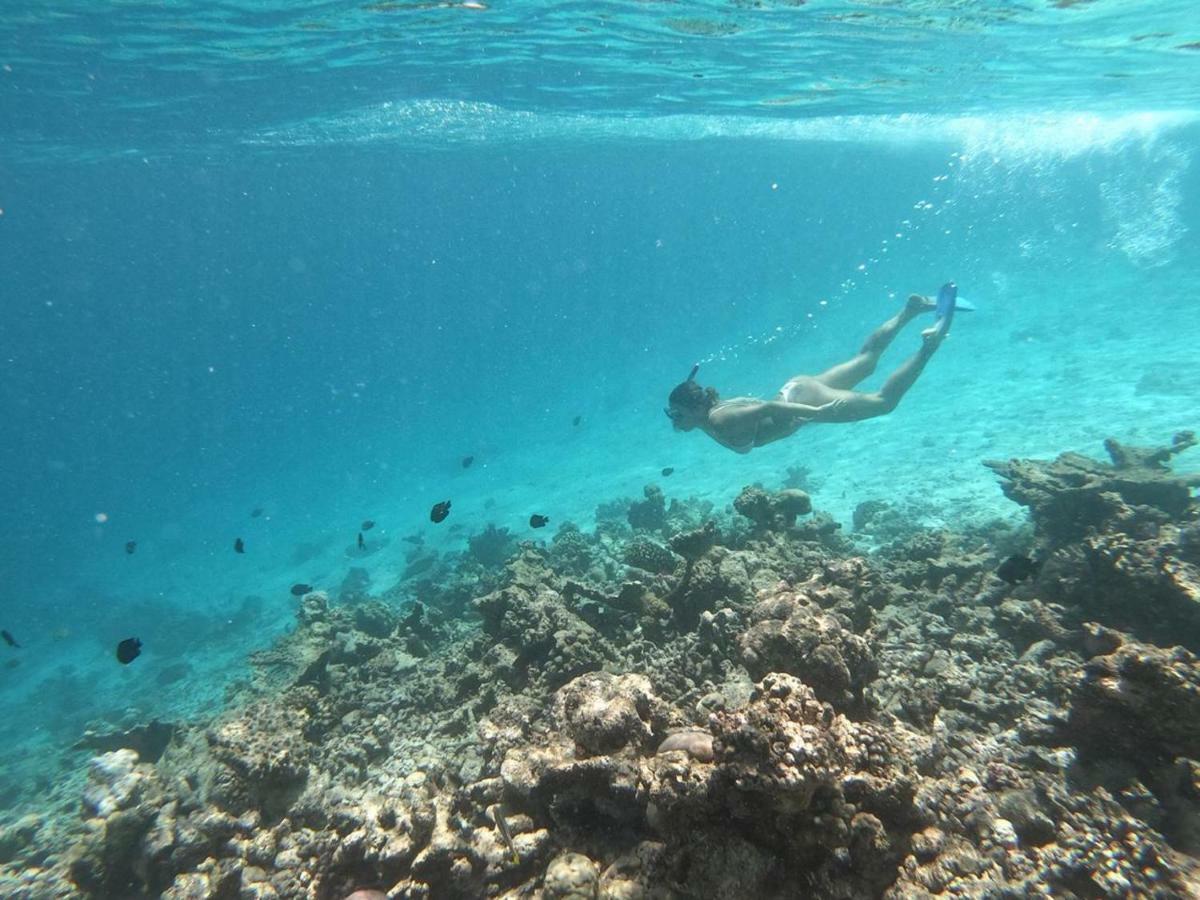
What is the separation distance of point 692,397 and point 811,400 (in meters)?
3.20

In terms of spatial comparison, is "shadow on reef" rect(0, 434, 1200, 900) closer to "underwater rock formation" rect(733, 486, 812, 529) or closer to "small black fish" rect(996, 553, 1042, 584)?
"small black fish" rect(996, 553, 1042, 584)

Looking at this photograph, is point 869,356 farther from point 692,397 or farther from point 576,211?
point 576,211

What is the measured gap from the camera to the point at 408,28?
677 inches

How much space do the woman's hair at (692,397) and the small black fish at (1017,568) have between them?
5952 mm

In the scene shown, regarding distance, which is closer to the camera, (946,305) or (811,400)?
(811,400)

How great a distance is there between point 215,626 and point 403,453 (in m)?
49.4

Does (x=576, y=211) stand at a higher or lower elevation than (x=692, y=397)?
lower

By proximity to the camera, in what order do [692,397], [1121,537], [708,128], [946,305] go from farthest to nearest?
[708,128] → [946,305] → [692,397] → [1121,537]

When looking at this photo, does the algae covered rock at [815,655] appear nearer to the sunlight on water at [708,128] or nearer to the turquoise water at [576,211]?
the turquoise water at [576,211]

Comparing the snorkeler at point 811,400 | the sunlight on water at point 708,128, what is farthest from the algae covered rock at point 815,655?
the sunlight on water at point 708,128

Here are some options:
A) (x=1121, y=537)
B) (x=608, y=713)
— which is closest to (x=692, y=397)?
(x=1121, y=537)

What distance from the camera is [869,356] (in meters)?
14.4

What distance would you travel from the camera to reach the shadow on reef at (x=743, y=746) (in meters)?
2.98

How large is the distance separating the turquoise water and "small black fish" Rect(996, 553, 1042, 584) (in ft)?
24.2
